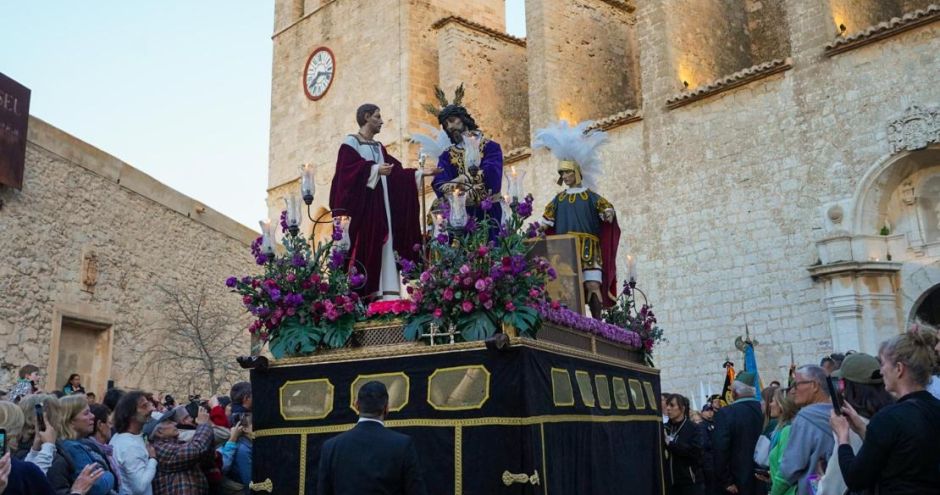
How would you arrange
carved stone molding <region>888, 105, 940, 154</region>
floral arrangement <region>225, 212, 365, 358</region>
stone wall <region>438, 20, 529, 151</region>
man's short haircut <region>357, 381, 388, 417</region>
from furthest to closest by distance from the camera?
1. stone wall <region>438, 20, 529, 151</region>
2. carved stone molding <region>888, 105, 940, 154</region>
3. floral arrangement <region>225, 212, 365, 358</region>
4. man's short haircut <region>357, 381, 388, 417</region>

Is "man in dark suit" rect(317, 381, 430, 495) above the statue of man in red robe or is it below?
Answer: below

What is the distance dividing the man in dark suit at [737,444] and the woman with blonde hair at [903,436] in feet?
11.5

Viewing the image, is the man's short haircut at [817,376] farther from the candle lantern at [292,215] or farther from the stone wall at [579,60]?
the stone wall at [579,60]

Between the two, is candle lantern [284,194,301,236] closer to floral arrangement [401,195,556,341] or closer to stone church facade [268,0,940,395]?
floral arrangement [401,195,556,341]

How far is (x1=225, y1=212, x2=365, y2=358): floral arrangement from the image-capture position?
6.20 m

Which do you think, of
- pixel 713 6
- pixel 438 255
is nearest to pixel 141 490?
pixel 438 255

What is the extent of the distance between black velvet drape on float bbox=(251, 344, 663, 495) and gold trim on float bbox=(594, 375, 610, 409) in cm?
1

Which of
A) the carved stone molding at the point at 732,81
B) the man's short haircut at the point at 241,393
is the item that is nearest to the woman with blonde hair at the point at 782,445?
the man's short haircut at the point at 241,393

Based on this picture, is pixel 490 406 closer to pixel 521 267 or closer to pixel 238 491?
pixel 521 267

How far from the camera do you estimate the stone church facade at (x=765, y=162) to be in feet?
45.7

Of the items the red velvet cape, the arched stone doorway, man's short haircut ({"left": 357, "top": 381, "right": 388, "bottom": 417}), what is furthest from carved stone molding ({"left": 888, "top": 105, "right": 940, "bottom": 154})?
man's short haircut ({"left": 357, "top": 381, "right": 388, "bottom": 417})

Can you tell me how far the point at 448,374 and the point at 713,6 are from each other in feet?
50.0

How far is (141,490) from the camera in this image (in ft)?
16.7

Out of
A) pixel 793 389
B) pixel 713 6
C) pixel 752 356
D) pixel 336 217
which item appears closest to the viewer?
pixel 793 389
